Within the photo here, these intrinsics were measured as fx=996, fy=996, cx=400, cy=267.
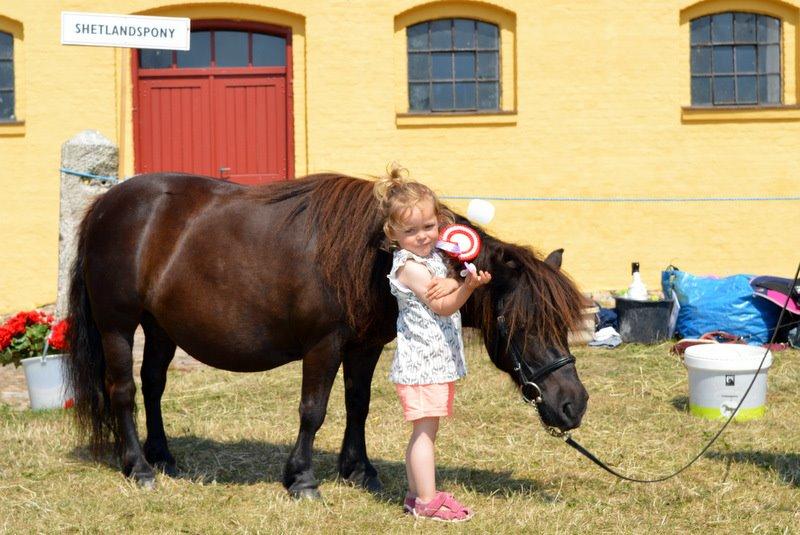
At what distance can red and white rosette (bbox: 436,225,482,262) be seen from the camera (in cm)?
393

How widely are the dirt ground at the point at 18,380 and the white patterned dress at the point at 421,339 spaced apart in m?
3.64

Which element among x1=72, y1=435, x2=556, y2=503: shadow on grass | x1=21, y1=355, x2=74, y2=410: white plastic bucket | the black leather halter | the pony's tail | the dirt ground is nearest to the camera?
the black leather halter

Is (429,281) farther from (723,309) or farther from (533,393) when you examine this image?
(723,309)

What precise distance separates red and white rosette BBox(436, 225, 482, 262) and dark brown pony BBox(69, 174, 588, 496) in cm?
20

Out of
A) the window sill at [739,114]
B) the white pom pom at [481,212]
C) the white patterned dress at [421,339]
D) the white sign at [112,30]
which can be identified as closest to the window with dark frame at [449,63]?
the window sill at [739,114]

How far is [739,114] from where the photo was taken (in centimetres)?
1162

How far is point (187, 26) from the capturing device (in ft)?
27.7

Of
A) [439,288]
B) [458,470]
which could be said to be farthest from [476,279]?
[458,470]

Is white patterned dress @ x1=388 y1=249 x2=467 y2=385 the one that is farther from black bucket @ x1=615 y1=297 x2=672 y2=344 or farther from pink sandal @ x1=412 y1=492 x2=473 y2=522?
black bucket @ x1=615 y1=297 x2=672 y2=344

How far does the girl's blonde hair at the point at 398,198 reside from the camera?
13.1 ft

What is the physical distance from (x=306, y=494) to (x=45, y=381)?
109 inches

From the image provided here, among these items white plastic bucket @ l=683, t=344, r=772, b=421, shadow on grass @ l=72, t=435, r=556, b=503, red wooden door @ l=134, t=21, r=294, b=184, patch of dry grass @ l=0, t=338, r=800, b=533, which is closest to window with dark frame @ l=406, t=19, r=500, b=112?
red wooden door @ l=134, t=21, r=294, b=184

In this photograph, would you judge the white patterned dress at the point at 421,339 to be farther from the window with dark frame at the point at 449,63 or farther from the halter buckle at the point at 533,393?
the window with dark frame at the point at 449,63

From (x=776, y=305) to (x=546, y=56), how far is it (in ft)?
14.0
